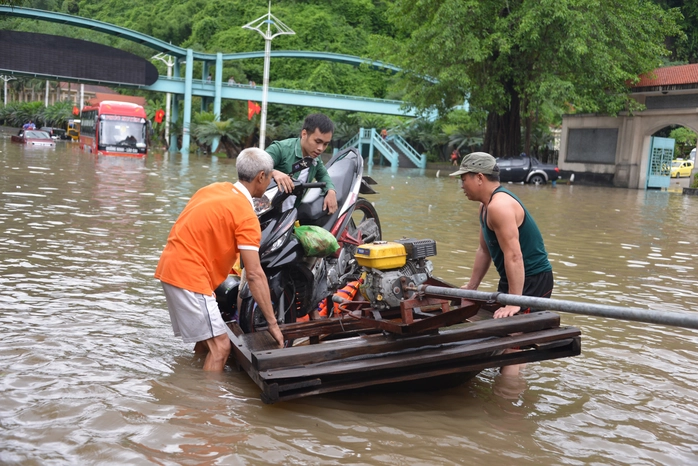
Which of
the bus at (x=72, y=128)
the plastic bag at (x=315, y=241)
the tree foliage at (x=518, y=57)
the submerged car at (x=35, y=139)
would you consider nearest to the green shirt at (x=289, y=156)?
the plastic bag at (x=315, y=241)

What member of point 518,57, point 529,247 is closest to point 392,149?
point 518,57

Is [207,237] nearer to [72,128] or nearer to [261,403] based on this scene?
[261,403]

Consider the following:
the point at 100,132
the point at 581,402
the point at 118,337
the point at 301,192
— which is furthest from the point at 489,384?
the point at 100,132

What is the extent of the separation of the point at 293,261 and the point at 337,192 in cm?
121

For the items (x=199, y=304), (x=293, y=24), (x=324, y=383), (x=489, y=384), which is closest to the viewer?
(x=324, y=383)

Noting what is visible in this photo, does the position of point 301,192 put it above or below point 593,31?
below

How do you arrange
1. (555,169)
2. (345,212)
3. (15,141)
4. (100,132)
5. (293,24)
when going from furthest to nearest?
(293,24) < (15,141) < (100,132) < (555,169) < (345,212)

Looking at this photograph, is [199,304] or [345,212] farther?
[345,212]

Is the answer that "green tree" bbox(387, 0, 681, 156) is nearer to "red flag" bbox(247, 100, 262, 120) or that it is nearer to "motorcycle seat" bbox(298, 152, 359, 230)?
"red flag" bbox(247, 100, 262, 120)

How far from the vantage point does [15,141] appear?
42969 mm

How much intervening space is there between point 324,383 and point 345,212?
2306 millimetres

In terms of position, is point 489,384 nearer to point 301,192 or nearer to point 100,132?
point 301,192

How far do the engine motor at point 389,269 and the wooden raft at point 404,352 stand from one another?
0.14m

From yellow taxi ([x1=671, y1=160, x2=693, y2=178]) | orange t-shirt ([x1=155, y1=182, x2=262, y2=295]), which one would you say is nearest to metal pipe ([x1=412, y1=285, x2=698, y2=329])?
orange t-shirt ([x1=155, y1=182, x2=262, y2=295])
